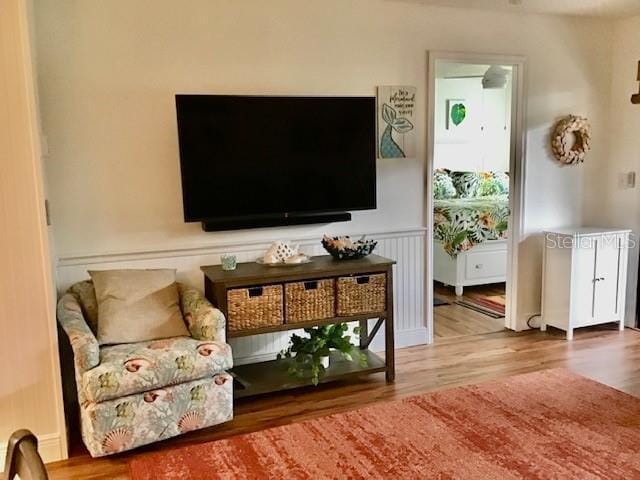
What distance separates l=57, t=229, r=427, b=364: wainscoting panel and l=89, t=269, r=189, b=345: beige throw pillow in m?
0.25

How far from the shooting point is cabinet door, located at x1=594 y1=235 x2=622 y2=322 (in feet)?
15.3

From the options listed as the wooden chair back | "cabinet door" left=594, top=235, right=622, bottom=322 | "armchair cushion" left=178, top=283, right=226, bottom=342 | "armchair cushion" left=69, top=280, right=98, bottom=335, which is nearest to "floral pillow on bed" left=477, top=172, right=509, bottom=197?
"cabinet door" left=594, top=235, right=622, bottom=322

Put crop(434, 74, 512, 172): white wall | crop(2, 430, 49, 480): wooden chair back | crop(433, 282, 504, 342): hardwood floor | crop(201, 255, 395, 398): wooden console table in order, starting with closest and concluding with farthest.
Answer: crop(2, 430, 49, 480): wooden chair back
crop(201, 255, 395, 398): wooden console table
crop(433, 282, 504, 342): hardwood floor
crop(434, 74, 512, 172): white wall

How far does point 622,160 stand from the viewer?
16.1ft

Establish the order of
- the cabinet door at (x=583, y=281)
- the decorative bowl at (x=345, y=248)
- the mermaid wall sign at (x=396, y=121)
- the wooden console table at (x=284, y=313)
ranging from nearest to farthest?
A: the wooden console table at (x=284, y=313) < the decorative bowl at (x=345, y=248) < the mermaid wall sign at (x=396, y=121) < the cabinet door at (x=583, y=281)

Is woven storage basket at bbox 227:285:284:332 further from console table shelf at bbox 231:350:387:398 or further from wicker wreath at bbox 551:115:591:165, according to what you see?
wicker wreath at bbox 551:115:591:165

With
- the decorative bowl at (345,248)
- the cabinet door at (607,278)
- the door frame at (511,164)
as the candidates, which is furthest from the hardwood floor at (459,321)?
the decorative bowl at (345,248)

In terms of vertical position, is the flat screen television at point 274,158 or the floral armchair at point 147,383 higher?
the flat screen television at point 274,158

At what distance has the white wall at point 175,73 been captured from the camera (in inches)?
133

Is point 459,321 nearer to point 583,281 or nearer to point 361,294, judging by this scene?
point 583,281

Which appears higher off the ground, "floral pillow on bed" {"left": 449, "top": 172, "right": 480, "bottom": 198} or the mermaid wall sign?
the mermaid wall sign

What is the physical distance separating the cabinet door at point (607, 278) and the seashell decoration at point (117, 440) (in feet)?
11.6

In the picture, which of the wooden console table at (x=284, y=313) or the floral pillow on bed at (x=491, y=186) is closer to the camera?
the wooden console table at (x=284, y=313)

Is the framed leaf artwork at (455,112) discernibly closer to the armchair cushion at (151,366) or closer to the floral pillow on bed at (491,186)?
the floral pillow on bed at (491,186)
